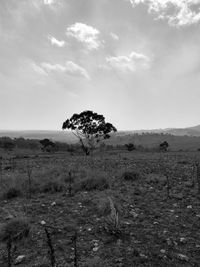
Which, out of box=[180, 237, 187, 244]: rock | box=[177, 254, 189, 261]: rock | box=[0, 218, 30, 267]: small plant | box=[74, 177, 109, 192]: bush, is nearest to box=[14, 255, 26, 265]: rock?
box=[0, 218, 30, 267]: small plant

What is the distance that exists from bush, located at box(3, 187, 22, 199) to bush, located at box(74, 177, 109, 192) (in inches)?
95.7

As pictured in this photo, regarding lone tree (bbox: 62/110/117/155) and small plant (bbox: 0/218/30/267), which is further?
lone tree (bbox: 62/110/117/155)

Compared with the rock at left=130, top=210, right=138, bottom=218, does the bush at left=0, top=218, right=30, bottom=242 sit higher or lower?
higher

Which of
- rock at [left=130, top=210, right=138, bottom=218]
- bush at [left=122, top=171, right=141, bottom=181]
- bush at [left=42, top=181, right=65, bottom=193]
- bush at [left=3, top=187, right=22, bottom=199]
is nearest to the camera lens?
rock at [left=130, top=210, right=138, bottom=218]

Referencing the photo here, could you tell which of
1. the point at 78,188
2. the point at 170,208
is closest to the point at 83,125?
the point at 78,188

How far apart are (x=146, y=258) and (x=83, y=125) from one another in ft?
144

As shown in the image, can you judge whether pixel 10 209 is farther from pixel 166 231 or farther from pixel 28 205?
pixel 166 231

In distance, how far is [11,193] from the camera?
9977mm

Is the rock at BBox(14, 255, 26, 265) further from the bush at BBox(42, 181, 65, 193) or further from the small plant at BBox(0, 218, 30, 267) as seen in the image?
the bush at BBox(42, 181, 65, 193)

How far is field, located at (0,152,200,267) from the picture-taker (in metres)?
4.93

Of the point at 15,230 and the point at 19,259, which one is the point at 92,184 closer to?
the point at 15,230

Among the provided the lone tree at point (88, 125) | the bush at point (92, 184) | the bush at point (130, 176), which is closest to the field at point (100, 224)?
the bush at point (92, 184)

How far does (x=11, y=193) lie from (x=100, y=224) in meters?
4.83

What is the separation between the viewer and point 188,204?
863 centimetres
